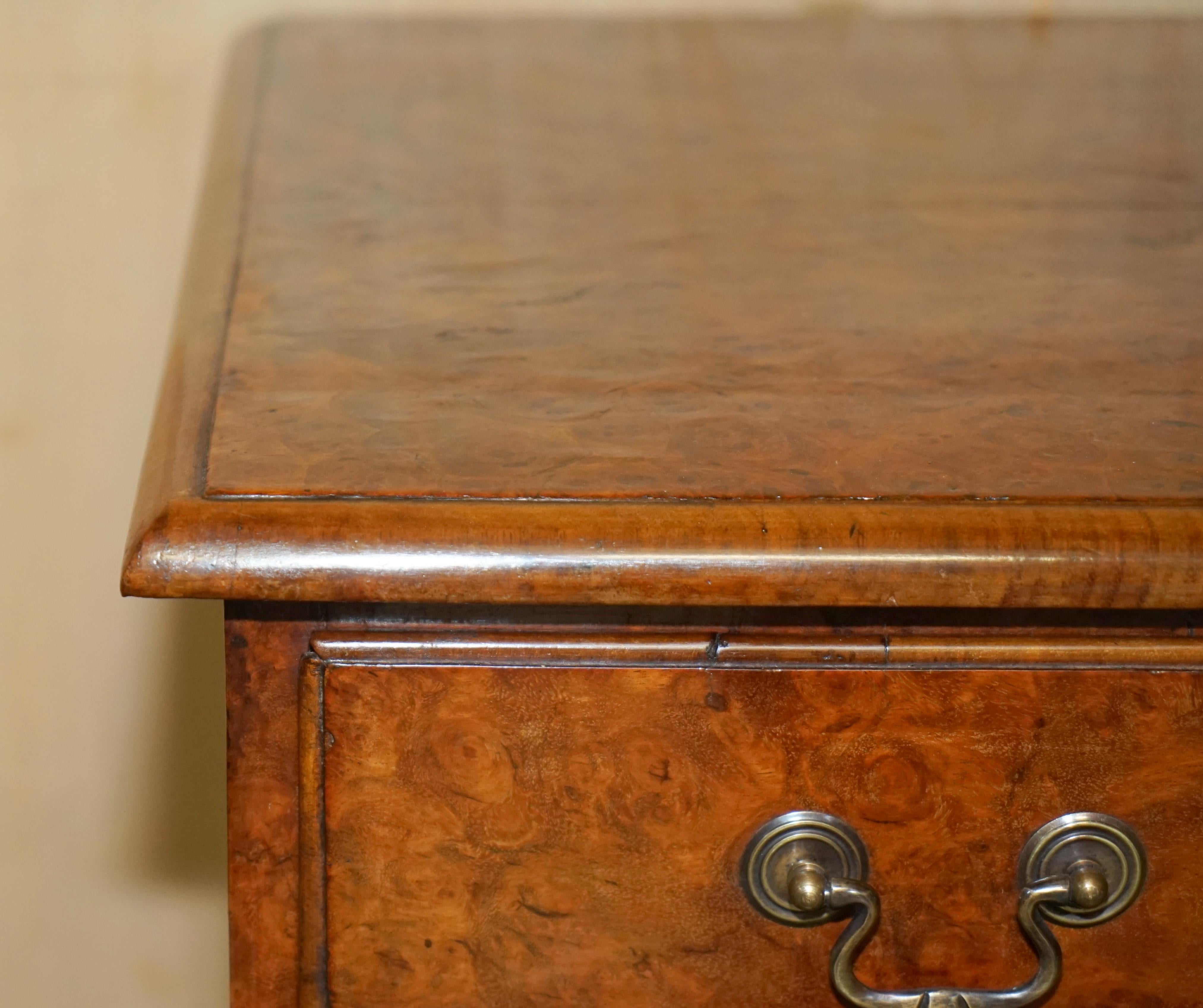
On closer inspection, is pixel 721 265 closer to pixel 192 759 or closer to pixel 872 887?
pixel 872 887

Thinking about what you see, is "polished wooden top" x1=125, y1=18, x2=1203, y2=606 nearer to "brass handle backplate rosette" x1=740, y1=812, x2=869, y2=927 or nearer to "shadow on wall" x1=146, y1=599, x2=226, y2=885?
"brass handle backplate rosette" x1=740, y1=812, x2=869, y2=927

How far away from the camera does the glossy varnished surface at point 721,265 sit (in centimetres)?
47

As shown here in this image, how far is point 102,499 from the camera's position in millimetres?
1132

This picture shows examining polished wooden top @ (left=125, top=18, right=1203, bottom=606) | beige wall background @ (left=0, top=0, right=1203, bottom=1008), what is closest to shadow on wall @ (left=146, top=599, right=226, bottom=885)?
beige wall background @ (left=0, top=0, right=1203, bottom=1008)

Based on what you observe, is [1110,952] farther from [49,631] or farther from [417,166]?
[49,631]

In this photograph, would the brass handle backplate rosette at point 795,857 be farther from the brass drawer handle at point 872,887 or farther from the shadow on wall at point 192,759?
the shadow on wall at point 192,759

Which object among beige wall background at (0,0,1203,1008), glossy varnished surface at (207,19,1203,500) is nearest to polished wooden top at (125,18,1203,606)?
glossy varnished surface at (207,19,1203,500)

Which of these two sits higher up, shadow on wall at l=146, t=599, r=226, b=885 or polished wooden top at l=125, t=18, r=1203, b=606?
polished wooden top at l=125, t=18, r=1203, b=606

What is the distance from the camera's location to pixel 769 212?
70 centimetres

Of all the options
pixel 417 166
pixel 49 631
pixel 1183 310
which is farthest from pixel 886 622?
pixel 49 631

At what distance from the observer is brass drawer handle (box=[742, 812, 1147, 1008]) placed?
1.55ft

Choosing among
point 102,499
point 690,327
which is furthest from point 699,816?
point 102,499

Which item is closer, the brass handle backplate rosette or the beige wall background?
the brass handle backplate rosette

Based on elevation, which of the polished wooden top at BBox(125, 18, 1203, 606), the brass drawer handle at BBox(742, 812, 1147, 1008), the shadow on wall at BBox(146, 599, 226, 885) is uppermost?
the polished wooden top at BBox(125, 18, 1203, 606)
